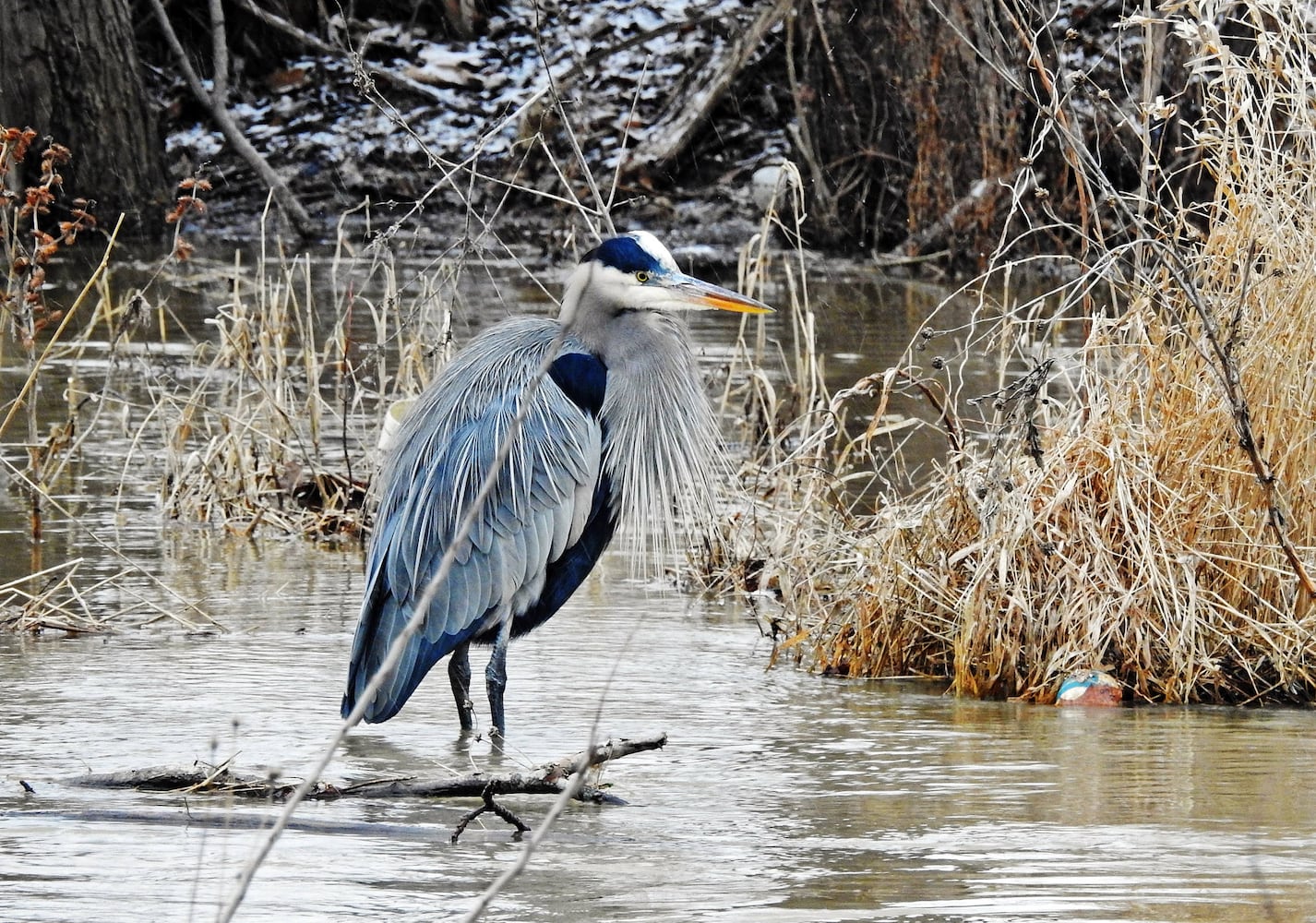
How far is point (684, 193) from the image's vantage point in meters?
14.9

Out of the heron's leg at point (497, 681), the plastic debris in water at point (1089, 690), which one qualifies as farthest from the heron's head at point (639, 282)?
the plastic debris in water at point (1089, 690)

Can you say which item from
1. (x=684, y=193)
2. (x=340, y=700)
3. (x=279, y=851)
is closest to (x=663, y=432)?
(x=340, y=700)

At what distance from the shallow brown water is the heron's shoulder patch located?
2.50ft

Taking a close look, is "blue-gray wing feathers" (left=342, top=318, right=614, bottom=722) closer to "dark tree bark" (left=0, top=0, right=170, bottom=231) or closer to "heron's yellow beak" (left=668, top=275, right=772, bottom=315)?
"heron's yellow beak" (left=668, top=275, right=772, bottom=315)

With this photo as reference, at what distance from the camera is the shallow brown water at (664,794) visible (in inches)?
135

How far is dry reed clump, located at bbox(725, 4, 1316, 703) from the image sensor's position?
495 centimetres

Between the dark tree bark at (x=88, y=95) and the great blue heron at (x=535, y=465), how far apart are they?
9.68 meters

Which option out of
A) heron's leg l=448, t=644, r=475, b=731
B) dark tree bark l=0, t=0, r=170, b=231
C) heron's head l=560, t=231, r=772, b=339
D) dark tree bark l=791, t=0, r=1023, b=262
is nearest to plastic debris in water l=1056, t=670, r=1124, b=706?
heron's head l=560, t=231, r=772, b=339

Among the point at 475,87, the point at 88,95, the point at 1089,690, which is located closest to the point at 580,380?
the point at 1089,690

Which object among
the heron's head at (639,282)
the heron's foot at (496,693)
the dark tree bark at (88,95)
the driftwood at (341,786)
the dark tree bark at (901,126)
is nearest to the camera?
the driftwood at (341,786)

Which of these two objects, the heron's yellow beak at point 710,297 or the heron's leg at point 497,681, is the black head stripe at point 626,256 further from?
the heron's leg at point 497,681

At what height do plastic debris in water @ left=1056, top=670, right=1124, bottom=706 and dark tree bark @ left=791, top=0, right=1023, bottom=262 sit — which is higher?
dark tree bark @ left=791, top=0, right=1023, bottom=262

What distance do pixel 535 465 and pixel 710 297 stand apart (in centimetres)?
63

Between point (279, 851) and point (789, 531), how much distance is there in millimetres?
2705
